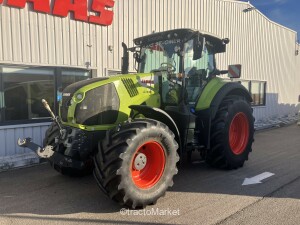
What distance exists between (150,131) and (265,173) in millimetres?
2884

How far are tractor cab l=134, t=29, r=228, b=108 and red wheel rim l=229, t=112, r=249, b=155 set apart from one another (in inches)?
43.2

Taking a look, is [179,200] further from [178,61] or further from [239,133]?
[239,133]

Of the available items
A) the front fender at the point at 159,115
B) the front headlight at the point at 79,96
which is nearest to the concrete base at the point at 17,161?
the front headlight at the point at 79,96

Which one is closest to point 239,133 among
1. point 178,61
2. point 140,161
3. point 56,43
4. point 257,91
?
point 178,61

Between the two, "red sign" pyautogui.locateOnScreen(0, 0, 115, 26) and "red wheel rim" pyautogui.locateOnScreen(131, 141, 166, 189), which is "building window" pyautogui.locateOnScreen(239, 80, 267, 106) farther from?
"red wheel rim" pyautogui.locateOnScreen(131, 141, 166, 189)

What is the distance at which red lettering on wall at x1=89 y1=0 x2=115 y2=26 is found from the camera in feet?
25.3

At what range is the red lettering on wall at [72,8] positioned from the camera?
277 inches

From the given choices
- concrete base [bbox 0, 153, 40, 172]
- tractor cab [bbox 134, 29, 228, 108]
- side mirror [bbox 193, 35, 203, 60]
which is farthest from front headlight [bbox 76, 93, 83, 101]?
concrete base [bbox 0, 153, 40, 172]

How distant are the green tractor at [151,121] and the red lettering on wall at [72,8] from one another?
2.50 m

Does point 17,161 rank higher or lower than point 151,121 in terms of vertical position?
lower

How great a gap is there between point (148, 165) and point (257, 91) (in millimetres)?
11233

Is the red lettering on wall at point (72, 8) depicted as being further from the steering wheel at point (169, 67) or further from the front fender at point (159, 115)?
the front fender at point (159, 115)

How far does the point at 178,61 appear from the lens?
5.16m

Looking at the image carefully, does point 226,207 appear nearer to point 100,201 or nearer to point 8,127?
point 100,201
